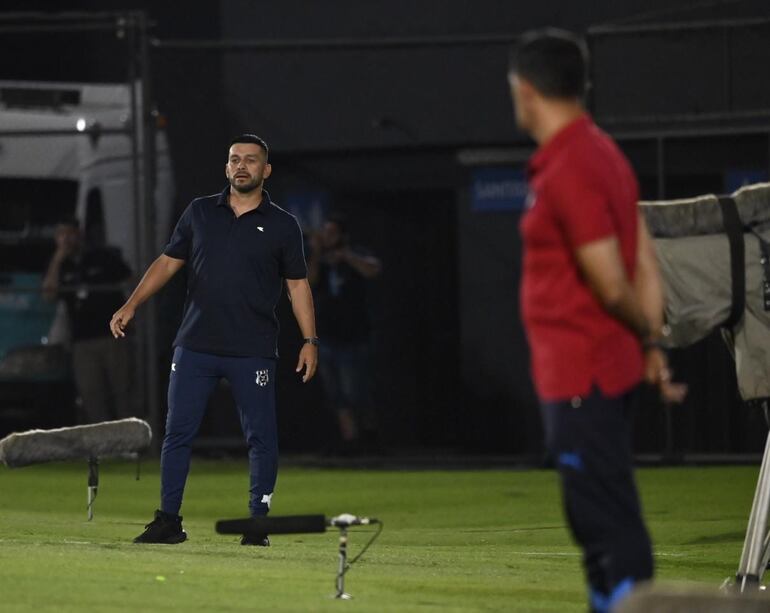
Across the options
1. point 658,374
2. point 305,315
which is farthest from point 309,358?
point 658,374

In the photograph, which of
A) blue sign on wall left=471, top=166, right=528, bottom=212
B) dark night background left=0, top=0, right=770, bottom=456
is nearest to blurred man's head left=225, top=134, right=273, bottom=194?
dark night background left=0, top=0, right=770, bottom=456

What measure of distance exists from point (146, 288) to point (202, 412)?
2.28ft

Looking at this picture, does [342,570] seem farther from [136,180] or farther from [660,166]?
[136,180]

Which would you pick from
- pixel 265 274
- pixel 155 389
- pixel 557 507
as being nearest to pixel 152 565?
pixel 265 274

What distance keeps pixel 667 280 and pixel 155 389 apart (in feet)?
29.6

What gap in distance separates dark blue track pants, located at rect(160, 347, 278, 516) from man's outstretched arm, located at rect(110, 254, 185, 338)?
323 mm

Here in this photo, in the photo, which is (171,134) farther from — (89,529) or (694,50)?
(89,529)

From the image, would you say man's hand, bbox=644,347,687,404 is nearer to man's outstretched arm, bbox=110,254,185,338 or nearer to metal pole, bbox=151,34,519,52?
man's outstretched arm, bbox=110,254,185,338

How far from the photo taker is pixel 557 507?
12656mm

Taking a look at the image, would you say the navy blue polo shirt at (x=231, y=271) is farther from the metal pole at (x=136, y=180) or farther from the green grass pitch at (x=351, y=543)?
the metal pole at (x=136, y=180)

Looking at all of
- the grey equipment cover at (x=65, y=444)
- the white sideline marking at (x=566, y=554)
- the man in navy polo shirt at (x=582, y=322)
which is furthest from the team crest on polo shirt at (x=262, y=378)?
the man in navy polo shirt at (x=582, y=322)

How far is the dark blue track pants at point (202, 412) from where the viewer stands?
9461 millimetres

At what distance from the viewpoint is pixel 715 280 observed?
7.93 meters

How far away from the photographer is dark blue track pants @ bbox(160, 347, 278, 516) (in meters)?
9.46
